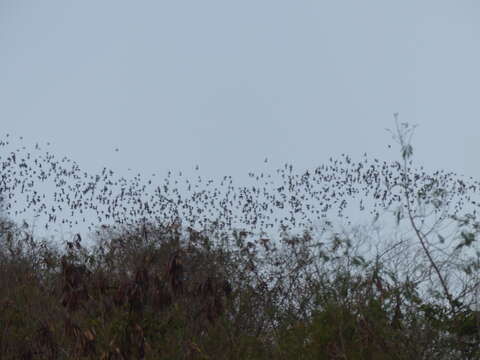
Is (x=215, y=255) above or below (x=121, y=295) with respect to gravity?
above

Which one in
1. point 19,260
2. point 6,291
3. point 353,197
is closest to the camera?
point 6,291

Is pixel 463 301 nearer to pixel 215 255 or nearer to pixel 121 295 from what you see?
pixel 121 295

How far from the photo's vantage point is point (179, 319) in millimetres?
11641

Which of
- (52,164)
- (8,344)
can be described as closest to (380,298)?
(8,344)

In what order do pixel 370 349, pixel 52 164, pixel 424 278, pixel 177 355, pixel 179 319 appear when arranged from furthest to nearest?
pixel 52 164
pixel 179 319
pixel 177 355
pixel 424 278
pixel 370 349

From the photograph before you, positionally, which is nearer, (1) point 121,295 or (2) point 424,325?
(1) point 121,295

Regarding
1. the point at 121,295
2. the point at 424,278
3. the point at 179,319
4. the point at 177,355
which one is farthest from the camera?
the point at 179,319

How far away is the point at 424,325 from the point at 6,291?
31.8 feet

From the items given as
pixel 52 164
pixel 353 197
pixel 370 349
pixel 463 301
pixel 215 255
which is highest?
Answer: pixel 52 164

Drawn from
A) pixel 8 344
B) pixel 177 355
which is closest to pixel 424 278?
pixel 177 355

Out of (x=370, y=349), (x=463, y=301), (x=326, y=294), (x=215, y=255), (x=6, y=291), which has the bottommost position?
(x=370, y=349)

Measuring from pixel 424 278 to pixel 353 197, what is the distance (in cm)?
1286

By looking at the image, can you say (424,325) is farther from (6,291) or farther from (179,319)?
(6,291)

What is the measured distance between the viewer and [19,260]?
55.9ft
